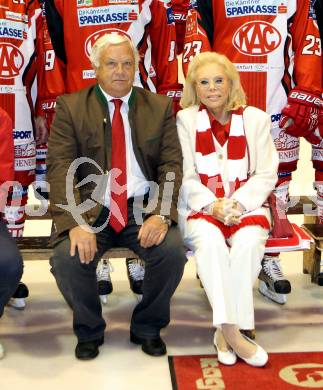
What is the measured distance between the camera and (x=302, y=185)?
19.1 feet

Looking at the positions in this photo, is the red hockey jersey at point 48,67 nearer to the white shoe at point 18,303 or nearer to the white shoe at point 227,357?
the white shoe at point 18,303

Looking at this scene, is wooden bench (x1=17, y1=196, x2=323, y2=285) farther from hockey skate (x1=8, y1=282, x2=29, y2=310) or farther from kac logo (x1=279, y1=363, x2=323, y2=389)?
kac logo (x1=279, y1=363, x2=323, y2=389)

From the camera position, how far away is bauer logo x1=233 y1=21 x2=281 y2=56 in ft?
10.2

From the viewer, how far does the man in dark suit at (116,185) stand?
2.67m

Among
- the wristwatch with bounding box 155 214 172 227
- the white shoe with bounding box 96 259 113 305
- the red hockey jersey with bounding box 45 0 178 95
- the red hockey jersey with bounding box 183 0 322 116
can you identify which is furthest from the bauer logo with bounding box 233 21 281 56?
the white shoe with bounding box 96 259 113 305

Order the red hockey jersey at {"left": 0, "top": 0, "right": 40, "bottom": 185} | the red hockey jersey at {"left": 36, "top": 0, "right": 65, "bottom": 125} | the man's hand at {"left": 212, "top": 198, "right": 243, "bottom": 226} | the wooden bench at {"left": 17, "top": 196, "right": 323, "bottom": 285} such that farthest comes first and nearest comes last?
the red hockey jersey at {"left": 36, "top": 0, "right": 65, "bottom": 125}, the red hockey jersey at {"left": 0, "top": 0, "right": 40, "bottom": 185}, the wooden bench at {"left": 17, "top": 196, "right": 323, "bottom": 285}, the man's hand at {"left": 212, "top": 198, "right": 243, "bottom": 226}

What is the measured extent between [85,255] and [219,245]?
506 millimetres

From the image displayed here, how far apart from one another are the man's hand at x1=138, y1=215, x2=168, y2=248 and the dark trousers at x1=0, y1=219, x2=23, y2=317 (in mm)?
481

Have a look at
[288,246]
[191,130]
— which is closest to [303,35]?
[191,130]

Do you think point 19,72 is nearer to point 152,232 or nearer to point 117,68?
point 117,68

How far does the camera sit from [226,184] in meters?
2.86

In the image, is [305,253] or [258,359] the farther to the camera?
[305,253]

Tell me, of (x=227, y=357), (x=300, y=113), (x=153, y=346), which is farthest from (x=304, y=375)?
(x=300, y=113)

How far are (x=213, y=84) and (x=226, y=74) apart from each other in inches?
2.7
